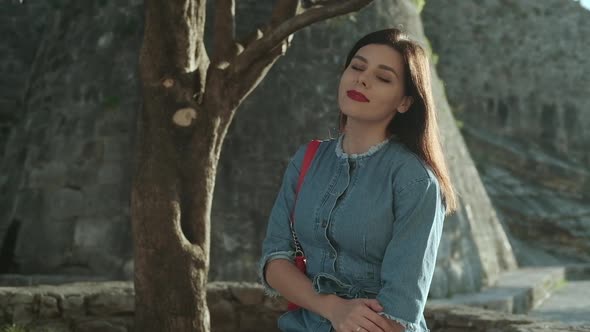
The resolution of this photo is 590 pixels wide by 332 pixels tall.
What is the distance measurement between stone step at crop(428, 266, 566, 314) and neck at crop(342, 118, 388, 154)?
18.3 feet

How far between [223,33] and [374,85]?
9.82 feet

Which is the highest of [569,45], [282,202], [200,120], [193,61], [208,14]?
[569,45]

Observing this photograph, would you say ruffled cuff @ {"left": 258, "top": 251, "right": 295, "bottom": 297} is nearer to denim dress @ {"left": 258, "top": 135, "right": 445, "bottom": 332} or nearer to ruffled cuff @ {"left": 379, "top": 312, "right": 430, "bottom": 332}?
denim dress @ {"left": 258, "top": 135, "right": 445, "bottom": 332}

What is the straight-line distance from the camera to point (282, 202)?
7.22 feet

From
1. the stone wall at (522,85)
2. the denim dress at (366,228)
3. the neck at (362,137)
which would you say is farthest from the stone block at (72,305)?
the stone wall at (522,85)

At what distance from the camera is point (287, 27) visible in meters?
4.68

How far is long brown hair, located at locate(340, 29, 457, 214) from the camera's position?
2074 millimetres

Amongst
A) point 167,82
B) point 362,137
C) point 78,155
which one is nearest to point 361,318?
point 362,137

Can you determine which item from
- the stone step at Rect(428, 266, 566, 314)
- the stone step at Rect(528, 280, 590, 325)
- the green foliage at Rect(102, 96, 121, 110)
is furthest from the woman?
the green foliage at Rect(102, 96, 121, 110)

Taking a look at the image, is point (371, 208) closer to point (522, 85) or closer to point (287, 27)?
point (287, 27)

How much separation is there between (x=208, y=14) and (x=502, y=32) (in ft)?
45.8

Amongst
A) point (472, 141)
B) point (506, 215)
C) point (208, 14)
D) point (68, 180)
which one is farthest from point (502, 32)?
point (68, 180)

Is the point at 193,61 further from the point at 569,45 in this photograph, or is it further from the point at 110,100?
the point at 569,45

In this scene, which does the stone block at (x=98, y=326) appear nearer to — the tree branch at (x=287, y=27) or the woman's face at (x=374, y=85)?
the tree branch at (x=287, y=27)
